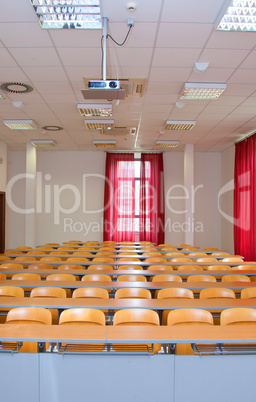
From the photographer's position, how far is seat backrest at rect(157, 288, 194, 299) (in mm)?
3617

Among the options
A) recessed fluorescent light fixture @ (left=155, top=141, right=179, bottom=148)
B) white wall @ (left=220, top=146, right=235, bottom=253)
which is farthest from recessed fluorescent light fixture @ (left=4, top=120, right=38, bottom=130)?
white wall @ (left=220, top=146, right=235, bottom=253)

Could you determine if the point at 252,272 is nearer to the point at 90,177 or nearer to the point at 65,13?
the point at 65,13

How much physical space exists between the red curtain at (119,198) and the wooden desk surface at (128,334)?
26.6 ft

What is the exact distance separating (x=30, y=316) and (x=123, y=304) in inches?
36.4

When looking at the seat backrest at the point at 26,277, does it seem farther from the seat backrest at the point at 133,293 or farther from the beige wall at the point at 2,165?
the beige wall at the point at 2,165

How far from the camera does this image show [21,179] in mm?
10555

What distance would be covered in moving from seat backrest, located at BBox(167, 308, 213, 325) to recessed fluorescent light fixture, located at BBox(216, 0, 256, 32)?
2.86 meters

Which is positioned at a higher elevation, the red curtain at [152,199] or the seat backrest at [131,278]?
the red curtain at [152,199]

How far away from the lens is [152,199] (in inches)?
418

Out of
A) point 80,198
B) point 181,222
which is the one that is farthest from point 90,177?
point 181,222

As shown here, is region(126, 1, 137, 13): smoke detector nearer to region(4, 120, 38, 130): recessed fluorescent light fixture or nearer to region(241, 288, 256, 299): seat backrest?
region(241, 288, 256, 299): seat backrest

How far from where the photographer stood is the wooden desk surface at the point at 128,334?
85.5 inches

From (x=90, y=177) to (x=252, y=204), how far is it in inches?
214

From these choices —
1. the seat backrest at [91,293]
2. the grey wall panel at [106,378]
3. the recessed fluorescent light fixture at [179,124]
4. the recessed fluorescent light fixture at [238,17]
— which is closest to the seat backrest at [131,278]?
the seat backrest at [91,293]
